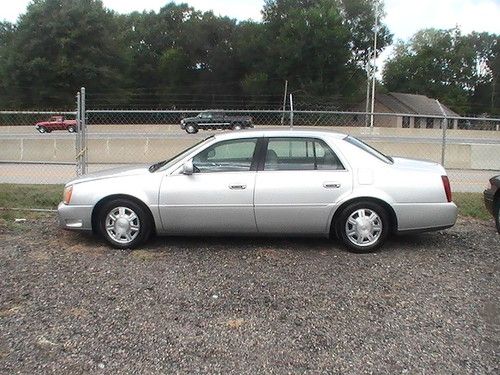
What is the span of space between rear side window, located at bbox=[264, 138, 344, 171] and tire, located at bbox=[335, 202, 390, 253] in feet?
1.75

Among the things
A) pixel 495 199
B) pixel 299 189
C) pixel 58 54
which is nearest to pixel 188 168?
pixel 299 189

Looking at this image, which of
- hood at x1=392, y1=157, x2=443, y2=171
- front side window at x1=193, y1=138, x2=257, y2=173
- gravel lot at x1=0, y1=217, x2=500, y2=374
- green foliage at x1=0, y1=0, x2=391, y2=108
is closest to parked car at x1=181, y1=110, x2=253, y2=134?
green foliage at x1=0, y1=0, x2=391, y2=108

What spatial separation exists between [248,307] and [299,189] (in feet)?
6.25

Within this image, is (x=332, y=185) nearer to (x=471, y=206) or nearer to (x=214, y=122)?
(x=471, y=206)

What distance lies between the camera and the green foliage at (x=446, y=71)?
78062 mm

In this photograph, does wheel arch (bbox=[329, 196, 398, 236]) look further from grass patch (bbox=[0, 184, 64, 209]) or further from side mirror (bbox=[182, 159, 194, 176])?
grass patch (bbox=[0, 184, 64, 209])

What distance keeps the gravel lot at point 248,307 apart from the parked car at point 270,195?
0.31 m

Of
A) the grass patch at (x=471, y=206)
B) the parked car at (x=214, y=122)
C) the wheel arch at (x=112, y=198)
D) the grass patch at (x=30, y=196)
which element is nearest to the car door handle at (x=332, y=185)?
the wheel arch at (x=112, y=198)

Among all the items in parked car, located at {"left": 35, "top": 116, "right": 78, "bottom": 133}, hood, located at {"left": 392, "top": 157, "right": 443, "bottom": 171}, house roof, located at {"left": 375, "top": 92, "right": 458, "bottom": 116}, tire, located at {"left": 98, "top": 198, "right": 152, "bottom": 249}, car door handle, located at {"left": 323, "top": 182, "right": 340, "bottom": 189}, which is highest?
house roof, located at {"left": 375, "top": 92, "right": 458, "bottom": 116}

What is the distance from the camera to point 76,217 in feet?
20.4

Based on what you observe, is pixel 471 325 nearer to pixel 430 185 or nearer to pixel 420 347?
pixel 420 347

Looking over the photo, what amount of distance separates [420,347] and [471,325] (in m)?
0.65

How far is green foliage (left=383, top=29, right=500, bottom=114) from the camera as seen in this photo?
78.1m

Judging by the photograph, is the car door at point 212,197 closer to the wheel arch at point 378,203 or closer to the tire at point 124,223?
the tire at point 124,223
